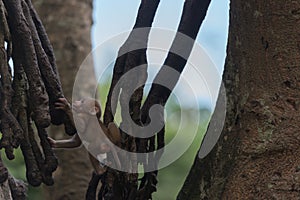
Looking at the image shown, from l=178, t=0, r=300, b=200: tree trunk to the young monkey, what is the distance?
0.37 feet

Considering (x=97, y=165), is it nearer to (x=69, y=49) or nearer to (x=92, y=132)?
(x=92, y=132)

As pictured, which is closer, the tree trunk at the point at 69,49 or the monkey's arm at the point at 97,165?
the monkey's arm at the point at 97,165

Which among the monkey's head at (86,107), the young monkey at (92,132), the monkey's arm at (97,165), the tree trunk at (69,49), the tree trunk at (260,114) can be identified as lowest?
the tree trunk at (69,49)

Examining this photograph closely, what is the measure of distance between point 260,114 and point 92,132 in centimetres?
20

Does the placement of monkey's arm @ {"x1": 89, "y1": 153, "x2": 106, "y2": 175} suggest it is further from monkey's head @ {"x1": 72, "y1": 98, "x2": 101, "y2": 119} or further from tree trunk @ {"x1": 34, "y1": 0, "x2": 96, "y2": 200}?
tree trunk @ {"x1": 34, "y1": 0, "x2": 96, "y2": 200}

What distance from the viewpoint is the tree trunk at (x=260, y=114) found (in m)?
0.83

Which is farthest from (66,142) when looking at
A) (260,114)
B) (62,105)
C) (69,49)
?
(69,49)

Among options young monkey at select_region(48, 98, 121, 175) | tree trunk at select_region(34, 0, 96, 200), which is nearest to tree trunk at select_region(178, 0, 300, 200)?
young monkey at select_region(48, 98, 121, 175)

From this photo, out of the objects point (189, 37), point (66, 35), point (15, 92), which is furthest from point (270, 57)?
point (66, 35)

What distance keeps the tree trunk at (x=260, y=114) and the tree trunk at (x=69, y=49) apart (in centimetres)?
130

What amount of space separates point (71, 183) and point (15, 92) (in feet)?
4.18

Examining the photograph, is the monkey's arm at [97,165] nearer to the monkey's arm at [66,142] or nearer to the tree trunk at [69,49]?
the monkey's arm at [66,142]

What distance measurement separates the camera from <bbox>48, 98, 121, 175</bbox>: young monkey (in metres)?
0.88

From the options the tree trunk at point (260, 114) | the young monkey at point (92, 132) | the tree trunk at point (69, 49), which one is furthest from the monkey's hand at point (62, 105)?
the tree trunk at point (69, 49)
